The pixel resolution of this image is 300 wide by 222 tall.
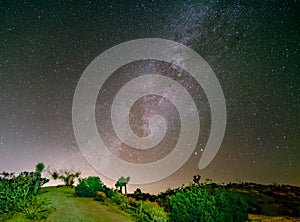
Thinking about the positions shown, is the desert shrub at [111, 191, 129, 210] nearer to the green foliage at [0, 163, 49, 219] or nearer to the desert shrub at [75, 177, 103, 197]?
the desert shrub at [75, 177, 103, 197]

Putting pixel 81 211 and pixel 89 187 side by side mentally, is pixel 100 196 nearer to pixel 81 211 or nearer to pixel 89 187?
pixel 89 187

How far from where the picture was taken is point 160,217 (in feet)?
37.9

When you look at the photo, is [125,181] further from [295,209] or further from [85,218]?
[295,209]

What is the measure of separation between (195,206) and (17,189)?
13138 mm

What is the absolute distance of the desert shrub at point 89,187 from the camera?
18.5m

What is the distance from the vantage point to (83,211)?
13.8 metres

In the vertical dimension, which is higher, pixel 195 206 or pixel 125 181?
pixel 125 181

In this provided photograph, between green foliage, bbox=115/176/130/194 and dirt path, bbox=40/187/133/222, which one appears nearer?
dirt path, bbox=40/187/133/222

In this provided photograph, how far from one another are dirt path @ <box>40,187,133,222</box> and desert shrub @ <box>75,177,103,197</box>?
1109 millimetres

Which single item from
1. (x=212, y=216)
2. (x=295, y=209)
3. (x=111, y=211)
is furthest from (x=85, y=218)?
(x=295, y=209)

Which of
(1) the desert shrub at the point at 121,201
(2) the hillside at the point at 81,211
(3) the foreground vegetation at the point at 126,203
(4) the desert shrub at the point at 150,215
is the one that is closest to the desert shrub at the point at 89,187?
(3) the foreground vegetation at the point at 126,203

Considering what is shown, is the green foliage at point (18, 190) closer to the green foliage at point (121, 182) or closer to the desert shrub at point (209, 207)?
the green foliage at point (121, 182)

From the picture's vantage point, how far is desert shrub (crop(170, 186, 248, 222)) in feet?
23.4

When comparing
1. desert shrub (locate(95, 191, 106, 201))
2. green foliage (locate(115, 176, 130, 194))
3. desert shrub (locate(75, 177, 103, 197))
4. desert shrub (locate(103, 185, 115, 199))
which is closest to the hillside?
desert shrub (locate(95, 191, 106, 201))
